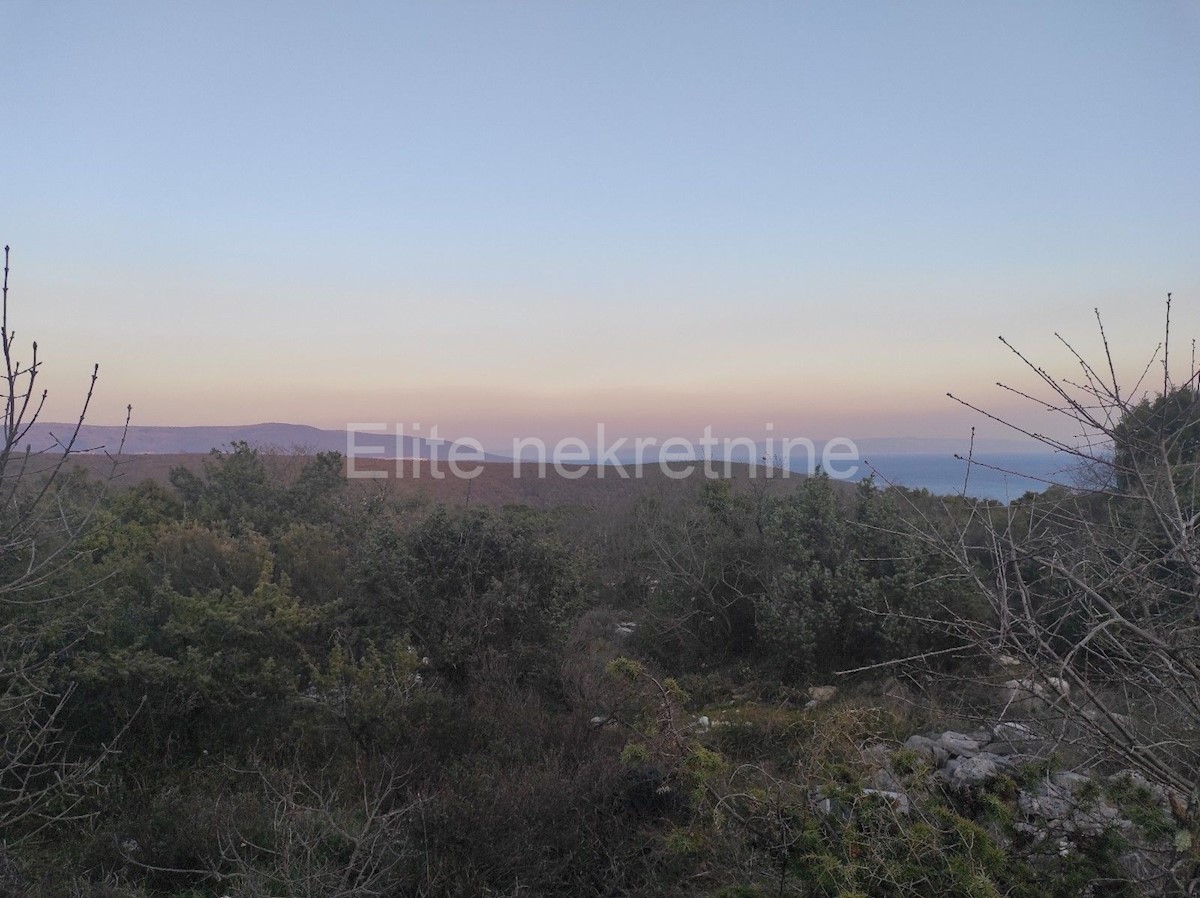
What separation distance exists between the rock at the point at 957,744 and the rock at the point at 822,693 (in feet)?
5.78

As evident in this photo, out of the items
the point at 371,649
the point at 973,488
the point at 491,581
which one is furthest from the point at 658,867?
the point at 491,581

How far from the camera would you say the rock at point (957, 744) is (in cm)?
663

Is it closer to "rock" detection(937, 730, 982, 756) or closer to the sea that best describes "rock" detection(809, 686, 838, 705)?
"rock" detection(937, 730, 982, 756)

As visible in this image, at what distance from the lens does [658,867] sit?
4594mm

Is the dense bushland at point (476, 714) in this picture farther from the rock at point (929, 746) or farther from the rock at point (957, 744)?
the rock at point (957, 744)

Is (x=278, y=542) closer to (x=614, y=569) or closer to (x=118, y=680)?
(x=118, y=680)

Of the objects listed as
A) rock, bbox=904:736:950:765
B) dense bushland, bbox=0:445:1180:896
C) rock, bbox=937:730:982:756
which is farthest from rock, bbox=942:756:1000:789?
dense bushland, bbox=0:445:1180:896

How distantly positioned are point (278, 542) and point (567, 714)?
4.55 metres

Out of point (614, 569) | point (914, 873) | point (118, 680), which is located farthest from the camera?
point (614, 569)

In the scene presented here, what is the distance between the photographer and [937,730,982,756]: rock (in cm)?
663

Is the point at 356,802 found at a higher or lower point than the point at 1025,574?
lower

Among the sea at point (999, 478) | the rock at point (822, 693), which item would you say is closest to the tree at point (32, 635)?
the sea at point (999, 478)

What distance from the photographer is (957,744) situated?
674 cm

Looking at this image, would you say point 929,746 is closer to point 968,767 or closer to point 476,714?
point 968,767
